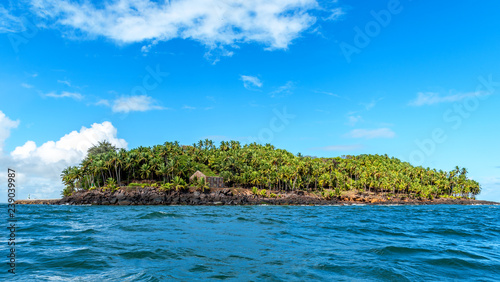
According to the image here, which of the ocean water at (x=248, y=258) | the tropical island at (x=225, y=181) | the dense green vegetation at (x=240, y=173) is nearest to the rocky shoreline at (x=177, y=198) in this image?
the tropical island at (x=225, y=181)

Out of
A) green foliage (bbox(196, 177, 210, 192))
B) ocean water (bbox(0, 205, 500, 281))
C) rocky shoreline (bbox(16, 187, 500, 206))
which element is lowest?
rocky shoreline (bbox(16, 187, 500, 206))

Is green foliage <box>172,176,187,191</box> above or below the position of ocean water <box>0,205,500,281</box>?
above

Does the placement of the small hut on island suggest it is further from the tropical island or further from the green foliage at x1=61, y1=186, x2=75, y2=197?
the green foliage at x1=61, y1=186, x2=75, y2=197

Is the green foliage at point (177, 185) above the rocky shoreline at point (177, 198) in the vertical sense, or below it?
above

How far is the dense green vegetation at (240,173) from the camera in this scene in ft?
332

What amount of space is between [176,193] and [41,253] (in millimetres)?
80871

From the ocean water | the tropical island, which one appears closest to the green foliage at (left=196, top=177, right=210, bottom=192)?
the tropical island

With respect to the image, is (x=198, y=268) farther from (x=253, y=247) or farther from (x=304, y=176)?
(x=304, y=176)

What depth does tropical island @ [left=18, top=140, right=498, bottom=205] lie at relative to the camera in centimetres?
9039

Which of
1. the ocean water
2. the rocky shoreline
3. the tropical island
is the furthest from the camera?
the tropical island

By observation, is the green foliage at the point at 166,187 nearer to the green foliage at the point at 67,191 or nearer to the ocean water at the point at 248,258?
the green foliage at the point at 67,191

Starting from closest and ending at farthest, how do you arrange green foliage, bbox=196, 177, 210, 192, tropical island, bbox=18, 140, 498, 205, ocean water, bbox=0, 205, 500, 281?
1. ocean water, bbox=0, 205, 500, 281
2. tropical island, bbox=18, 140, 498, 205
3. green foliage, bbox=196, 177, 210, 192

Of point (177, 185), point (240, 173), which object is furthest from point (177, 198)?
point (240, 173)

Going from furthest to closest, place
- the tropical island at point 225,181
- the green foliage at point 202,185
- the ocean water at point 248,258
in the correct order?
the green foliage at point 202,185 → the tropical island at point 225,181 → the ocean water at point 248,258
